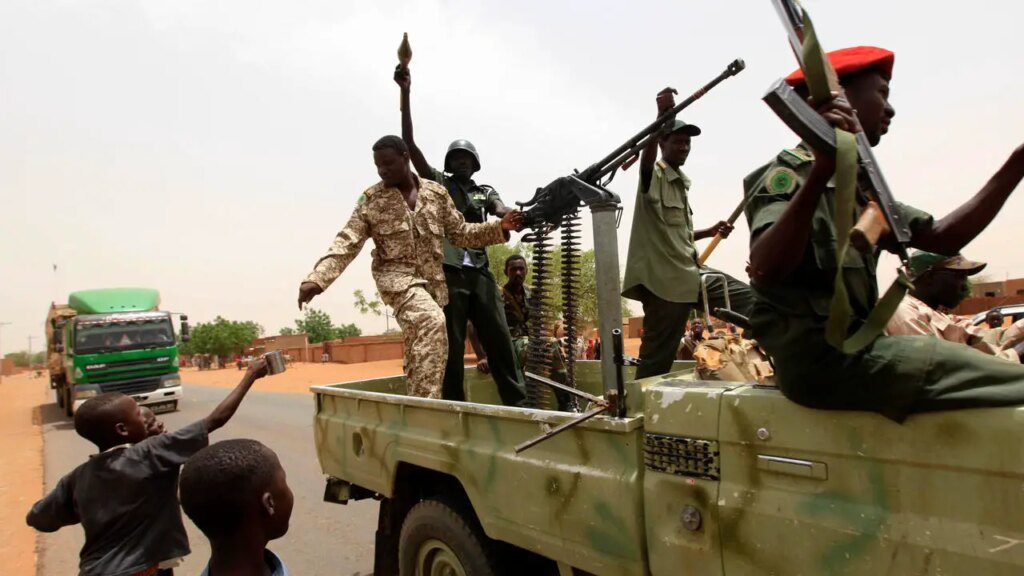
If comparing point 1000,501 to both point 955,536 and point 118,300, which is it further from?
point 118,300

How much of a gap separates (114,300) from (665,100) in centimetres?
1535

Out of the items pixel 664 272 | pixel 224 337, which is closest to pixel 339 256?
pixel 664 272

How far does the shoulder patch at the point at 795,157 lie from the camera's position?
68.7 inches

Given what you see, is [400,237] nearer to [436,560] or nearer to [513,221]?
[513,221]

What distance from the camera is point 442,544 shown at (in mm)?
2812

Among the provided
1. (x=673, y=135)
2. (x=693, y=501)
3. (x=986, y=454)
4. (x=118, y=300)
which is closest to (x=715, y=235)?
(x=673, y=135)

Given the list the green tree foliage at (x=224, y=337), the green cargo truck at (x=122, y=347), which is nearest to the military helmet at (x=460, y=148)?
the green cargo truck at (x=122, y=347)

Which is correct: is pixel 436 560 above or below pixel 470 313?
below

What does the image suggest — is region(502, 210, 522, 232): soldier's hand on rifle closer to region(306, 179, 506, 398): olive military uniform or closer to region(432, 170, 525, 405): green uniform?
region(306, 179, 506, 398): olive military uniform

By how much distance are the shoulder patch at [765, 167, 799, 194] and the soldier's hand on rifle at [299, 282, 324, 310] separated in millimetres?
2452

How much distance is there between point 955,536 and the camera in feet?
4.50

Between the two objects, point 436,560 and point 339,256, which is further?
point 339,256

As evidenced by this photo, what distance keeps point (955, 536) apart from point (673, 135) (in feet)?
8.46

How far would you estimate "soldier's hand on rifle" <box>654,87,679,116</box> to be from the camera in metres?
3.26
